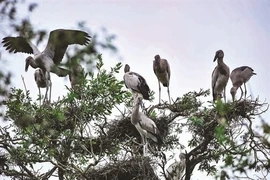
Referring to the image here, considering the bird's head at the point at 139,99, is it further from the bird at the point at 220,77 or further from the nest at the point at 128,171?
the bird at the point at 220,77

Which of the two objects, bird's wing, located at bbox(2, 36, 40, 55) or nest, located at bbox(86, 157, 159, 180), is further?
bird's wing, located at bbox(2, 36, 40, 55)

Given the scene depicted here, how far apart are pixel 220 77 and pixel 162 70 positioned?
1306mm

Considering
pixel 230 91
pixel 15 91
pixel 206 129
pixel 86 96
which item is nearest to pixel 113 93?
pixel 86 96

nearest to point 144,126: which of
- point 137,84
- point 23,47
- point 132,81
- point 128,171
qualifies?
point 128,171

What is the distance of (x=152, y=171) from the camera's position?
828 cm

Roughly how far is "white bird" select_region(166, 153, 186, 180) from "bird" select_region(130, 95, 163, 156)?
448 millimetres

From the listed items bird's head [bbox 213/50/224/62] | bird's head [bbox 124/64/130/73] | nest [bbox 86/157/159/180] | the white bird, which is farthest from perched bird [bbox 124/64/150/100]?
nest [bbox 86/157/159/180]

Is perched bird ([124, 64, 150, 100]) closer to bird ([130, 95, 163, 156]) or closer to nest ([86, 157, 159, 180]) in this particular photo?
bird ([130, 95, 163, 156])

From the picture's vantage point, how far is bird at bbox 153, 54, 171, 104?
A: 11.6 metres

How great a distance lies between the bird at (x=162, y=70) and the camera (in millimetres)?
11609

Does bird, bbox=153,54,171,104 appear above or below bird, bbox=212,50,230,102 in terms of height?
above

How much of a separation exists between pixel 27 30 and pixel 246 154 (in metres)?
1.41

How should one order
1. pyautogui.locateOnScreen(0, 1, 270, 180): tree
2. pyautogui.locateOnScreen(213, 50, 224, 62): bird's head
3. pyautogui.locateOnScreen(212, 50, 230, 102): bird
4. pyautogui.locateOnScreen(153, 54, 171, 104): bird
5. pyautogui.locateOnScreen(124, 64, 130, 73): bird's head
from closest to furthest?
pyautogui.locateOnScreen(0, 1, 270, 180): tree → pyautogui.locateOnScreen(212, 50, 230, 102): bird → pyautogui.locateOnScreen(213, 50, 224, 62): bird's head → pyautogui.locateOnScreen(124, 64, 130, 73): bird's head → pyautogui.locateOnScreen(153, 54, 171, 104): bird

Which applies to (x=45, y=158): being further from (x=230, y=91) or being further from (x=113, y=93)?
(x=230, y=91)
